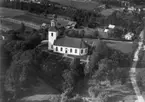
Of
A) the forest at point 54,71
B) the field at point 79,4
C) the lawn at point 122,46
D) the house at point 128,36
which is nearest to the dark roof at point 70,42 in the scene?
the forest at point 54,71

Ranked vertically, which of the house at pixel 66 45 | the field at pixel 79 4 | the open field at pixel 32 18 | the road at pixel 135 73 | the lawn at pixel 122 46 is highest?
Result: the field at pixel 79 4

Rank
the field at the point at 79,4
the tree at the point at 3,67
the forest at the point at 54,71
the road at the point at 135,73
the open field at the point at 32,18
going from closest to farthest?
the tree at the point at 3,67, the forest at the point at 54,71, the road at the point at 135,73, the open field at the point at 32,18, the field at the point at 79,4

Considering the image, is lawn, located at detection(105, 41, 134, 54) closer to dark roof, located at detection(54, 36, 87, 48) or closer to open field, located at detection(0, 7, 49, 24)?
dark roof, located at detection(54, 36, 87, 48)

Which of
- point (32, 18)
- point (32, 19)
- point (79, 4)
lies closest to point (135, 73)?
point (32, 19)

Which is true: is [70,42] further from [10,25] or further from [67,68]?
[10,25]

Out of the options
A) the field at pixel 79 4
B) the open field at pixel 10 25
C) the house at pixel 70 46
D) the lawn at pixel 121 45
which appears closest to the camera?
the house at pixel 70 46

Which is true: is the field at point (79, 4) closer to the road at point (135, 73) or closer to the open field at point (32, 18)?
the open field at point (32, 18)

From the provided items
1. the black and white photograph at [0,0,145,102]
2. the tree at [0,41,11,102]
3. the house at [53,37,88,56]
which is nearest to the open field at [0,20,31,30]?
the black and white photograph at [0,0,145,102]

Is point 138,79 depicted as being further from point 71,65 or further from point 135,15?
point 135,15
